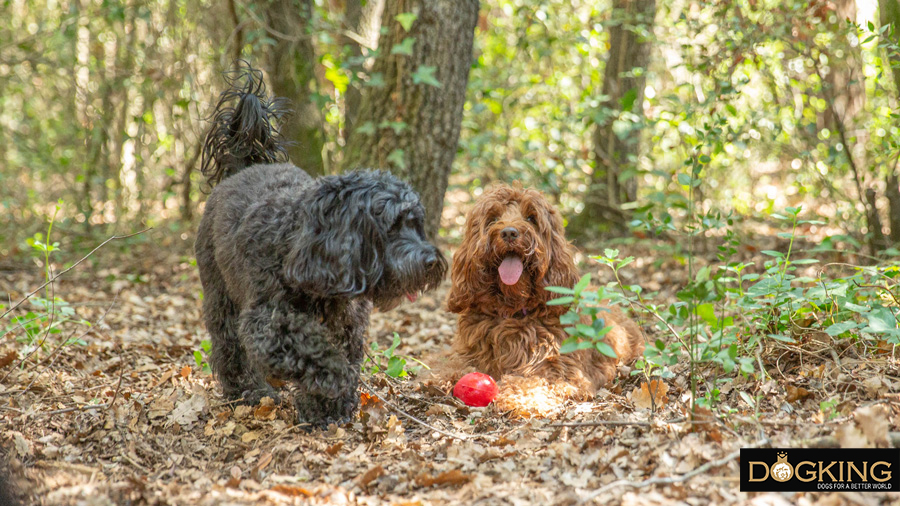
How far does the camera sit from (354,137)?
6605mm

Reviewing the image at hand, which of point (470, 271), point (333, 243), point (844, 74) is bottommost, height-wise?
point (470, 271)

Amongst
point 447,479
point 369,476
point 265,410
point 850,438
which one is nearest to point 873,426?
point 850,438

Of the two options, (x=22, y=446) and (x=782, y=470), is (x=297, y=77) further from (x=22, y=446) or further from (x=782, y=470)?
(x=782, y=470)

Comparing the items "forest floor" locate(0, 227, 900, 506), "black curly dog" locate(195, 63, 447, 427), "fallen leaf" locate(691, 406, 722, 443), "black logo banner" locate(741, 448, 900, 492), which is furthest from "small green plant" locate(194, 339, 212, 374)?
"black logo banner" locate(741, 448, 900, 492)

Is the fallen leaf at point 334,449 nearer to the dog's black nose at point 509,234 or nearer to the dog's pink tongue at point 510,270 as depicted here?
the dog's pink tongue at point 510,270

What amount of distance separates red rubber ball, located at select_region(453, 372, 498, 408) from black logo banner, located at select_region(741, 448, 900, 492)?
180 centimetres

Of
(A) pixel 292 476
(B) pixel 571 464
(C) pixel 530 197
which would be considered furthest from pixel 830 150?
(A) pixel 292 476

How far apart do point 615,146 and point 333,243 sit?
20.3ft

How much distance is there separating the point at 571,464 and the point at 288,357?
1.52 meters

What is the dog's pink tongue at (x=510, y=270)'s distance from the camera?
4.56 metres

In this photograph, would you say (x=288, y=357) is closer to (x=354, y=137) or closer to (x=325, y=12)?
(x=354, y=137)

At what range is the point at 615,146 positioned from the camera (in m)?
8.97

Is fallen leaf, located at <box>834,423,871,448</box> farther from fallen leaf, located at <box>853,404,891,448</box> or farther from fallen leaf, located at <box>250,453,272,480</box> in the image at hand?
fallen leaf, located at <box>250,453,272,480</box>

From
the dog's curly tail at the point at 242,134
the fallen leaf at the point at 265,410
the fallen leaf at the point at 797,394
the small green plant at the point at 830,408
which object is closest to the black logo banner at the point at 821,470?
the small green plant at the point at 830,408
